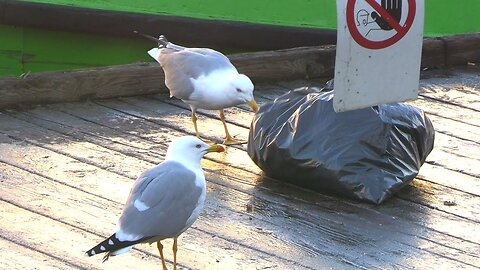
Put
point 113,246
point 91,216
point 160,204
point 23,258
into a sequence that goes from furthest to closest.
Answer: point 91,216 < point 23,258 < point 160,204 < point 113,246

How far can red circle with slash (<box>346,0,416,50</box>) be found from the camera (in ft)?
13.1

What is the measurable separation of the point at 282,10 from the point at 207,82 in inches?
95.8

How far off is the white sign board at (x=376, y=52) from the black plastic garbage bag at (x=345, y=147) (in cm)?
27

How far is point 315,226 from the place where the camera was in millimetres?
4086

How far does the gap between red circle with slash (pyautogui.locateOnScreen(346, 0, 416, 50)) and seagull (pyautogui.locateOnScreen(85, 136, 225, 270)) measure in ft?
2.70

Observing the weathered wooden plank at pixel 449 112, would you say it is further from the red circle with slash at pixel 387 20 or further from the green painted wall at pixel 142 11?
the green painted wall at pixel 142 11

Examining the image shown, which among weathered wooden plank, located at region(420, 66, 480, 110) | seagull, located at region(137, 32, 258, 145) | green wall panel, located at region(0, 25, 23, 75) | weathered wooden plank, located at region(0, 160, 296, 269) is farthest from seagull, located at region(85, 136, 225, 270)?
green wall panel, located at region(0, 25, 23, 75)

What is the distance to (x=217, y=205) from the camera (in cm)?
432

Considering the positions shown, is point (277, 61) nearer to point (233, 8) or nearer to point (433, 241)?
point (233, 8)

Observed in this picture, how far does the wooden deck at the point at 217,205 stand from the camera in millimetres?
3740

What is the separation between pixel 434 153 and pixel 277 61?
1580 millimetres

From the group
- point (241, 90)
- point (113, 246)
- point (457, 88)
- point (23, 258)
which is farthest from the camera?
point (457, 88)

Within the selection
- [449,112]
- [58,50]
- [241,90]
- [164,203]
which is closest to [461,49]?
[449,112]

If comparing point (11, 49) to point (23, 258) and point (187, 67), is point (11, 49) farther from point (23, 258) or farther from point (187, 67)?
point (23, 258)
